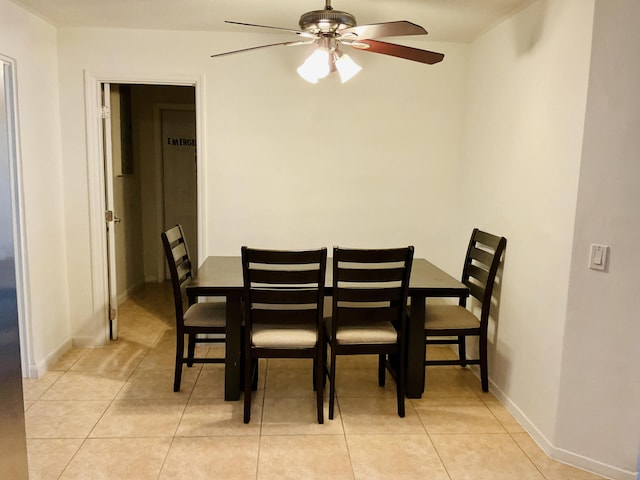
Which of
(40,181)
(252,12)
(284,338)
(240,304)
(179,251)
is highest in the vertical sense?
(252,12)

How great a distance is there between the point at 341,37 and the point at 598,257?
5.20 feet

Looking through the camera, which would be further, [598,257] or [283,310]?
[283,310]

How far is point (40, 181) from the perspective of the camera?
3.15 metres

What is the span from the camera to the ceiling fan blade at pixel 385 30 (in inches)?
82.0

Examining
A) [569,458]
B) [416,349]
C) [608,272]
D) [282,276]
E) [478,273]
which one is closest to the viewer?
[608,272]

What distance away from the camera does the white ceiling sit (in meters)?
2.78

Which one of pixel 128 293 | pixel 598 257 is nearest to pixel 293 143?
→ pixel 598 257

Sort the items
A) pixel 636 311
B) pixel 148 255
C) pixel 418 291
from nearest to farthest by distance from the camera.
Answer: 1. pixel 636 311
2. pixel 418 291
3. pixel 148 255

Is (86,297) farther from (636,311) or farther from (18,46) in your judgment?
(636,311)

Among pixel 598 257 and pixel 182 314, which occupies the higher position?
pixel 598 257

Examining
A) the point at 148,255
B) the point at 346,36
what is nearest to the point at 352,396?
the point at 346,36

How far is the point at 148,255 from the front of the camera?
5410 mm

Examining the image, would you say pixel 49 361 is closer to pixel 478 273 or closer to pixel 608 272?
pixel 478 273

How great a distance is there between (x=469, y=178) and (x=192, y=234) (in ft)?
10.6
